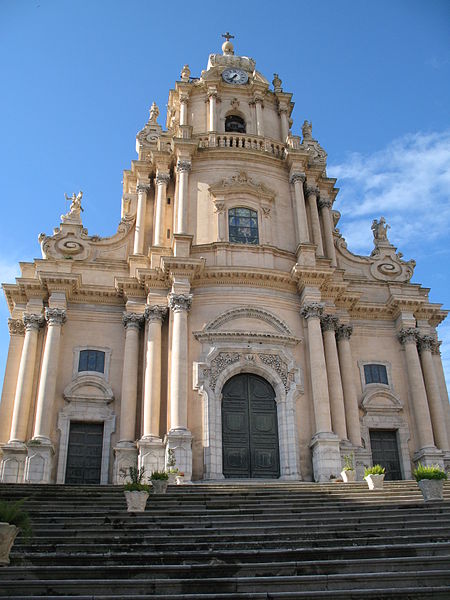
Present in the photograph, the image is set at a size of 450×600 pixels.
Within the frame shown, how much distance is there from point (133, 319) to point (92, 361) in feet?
7.48

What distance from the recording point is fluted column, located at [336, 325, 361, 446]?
24.3m

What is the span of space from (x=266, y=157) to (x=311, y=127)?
18.8ft

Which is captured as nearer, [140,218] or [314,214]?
[140,218]

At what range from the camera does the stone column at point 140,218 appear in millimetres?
27188

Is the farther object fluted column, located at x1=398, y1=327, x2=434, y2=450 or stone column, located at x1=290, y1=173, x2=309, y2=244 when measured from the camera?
stone column, located at x1=290, y1=173, x2=309, y2=244

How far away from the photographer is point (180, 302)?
23875mm

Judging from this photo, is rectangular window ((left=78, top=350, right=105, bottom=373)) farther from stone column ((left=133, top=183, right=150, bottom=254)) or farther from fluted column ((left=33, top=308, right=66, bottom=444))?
stone column ((left=133, top=183, right=150, bottom=254))

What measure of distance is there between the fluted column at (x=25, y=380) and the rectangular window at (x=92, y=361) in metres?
1.79

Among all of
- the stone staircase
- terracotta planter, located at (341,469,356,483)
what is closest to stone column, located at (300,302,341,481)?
terracotta planter, located at (341,469,356,483)

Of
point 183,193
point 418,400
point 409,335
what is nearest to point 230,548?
point 418,400

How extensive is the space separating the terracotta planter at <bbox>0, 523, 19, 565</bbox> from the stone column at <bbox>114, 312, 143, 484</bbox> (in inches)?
455

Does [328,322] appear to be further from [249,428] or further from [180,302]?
[180,302]

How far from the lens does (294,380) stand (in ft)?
78.3

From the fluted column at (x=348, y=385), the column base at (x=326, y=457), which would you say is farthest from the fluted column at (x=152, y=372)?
the fluted column at (x=348, y=385)
